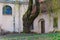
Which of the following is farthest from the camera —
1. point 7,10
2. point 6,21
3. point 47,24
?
point 7,10

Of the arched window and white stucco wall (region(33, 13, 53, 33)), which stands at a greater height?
the arched window

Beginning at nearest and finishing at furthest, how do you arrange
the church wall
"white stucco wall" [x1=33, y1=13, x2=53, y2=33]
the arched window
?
"white stucco wall" [x1=33, y1=13, x2=53, y2=33]
the church wall
the arched window

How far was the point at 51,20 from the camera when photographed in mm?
24109

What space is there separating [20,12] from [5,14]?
190cm

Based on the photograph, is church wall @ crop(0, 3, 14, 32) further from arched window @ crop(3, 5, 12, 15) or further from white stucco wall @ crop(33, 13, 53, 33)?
white stucco wall @ crop(33, 13, 53, 33)

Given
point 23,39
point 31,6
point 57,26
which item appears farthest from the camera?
point 57,26

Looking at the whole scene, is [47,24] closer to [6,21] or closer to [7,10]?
[6,21]

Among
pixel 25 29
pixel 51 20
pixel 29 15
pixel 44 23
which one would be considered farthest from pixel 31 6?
pixel 44 23

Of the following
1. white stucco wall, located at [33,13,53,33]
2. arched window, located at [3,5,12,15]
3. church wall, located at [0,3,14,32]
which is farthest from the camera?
arched window, located at [3,5,12,15]

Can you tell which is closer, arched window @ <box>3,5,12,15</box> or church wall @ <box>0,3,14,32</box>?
church wall @ <box>0,3,14,32</box>

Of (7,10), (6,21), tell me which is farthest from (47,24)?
(7,10)

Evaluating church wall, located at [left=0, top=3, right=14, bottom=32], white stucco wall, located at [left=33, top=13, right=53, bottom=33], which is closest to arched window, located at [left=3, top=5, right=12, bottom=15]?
church wall, located at [left=0, top=3, right=14, bottom=32]

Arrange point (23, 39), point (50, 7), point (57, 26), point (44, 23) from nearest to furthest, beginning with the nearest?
point (23, 39) < point (50, 7) < point (57, 26) < point (44, 23)

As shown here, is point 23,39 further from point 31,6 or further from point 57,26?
point 57,26
